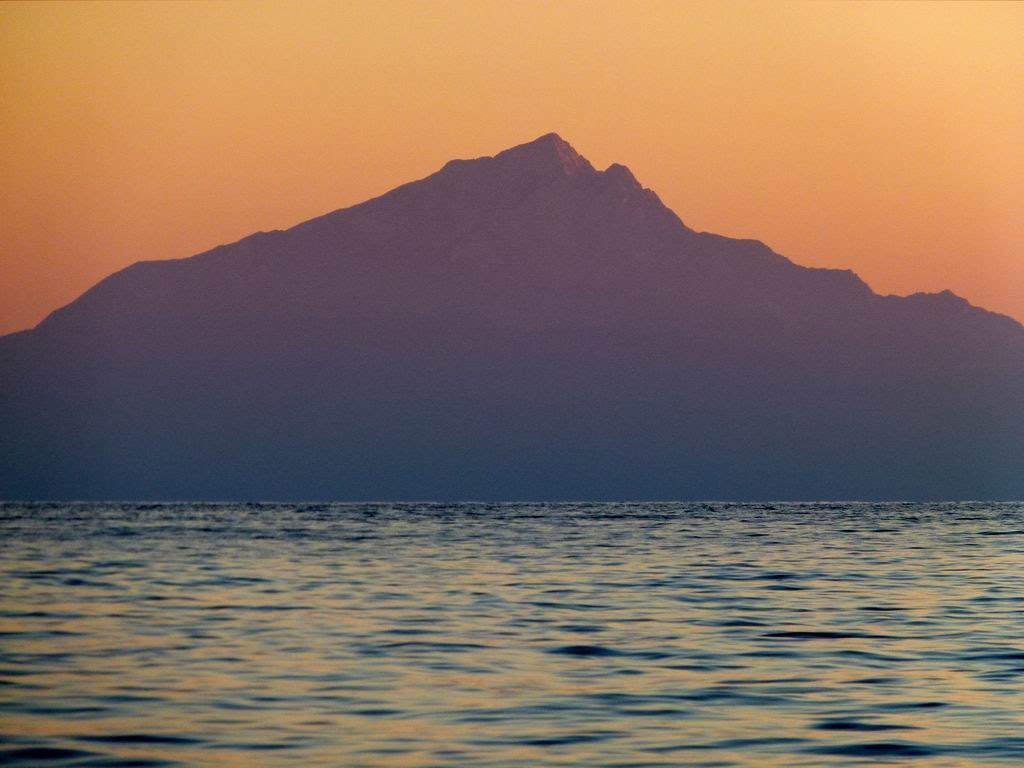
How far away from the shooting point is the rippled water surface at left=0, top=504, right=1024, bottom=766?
605 inches

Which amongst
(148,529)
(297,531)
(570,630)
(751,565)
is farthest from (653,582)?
(148,529)

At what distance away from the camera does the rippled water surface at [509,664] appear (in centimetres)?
1537

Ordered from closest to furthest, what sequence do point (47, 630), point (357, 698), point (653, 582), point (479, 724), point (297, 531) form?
1. point (479, 724)
2. point (357, 698)
3. point (47, 630)
4. point (653, 582)
5. point (297, 531)

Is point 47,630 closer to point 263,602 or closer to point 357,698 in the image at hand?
point 263,602

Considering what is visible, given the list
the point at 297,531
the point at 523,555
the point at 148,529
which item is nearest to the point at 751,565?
the point at 523,555

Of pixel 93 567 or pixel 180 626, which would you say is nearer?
pixel 180 626

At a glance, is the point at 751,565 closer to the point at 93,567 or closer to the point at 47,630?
the point at 93,567

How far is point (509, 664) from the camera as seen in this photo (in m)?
21.0

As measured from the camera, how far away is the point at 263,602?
30.3m

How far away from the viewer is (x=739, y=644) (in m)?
23.4

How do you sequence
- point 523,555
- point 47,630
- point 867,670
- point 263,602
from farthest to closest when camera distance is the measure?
point 523,555
point 263,602
point 47,630
point 867,670

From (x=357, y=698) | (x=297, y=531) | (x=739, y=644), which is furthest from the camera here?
(x=297, y=531)

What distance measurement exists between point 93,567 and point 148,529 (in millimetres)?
34279

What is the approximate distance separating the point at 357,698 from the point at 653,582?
62.6 ft
